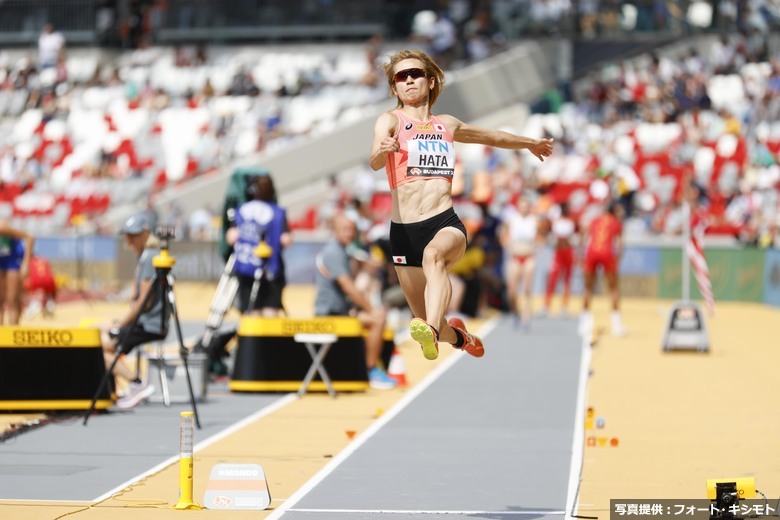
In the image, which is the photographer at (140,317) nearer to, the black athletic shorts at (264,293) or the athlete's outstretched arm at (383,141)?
the black athletic shorts at (264,293)

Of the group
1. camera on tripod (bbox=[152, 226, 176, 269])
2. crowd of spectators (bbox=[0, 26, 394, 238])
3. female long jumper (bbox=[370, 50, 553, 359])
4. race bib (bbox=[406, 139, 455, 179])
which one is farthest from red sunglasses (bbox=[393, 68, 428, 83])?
crowd of spectators (bbox=[0, 26, 394, 238])

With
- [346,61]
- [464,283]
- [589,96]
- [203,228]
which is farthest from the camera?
[346,61]

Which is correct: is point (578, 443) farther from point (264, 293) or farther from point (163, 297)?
point (264, 293)

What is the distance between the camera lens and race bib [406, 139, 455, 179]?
30.2ft

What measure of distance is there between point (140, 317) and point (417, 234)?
501 cm

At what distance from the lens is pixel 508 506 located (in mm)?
9133

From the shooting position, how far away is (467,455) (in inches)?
445

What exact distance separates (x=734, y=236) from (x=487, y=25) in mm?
12935

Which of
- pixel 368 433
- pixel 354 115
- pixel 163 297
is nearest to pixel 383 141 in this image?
pixel 368 433

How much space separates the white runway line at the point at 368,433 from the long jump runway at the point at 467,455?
0.05 feet

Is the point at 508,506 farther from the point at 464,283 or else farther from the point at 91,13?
the point at 91,13

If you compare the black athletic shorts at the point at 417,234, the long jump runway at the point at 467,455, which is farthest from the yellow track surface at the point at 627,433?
the black athletic shorts at the point at 417,234

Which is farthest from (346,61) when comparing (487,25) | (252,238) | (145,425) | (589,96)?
(145,425)

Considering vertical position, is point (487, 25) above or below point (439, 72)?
above
